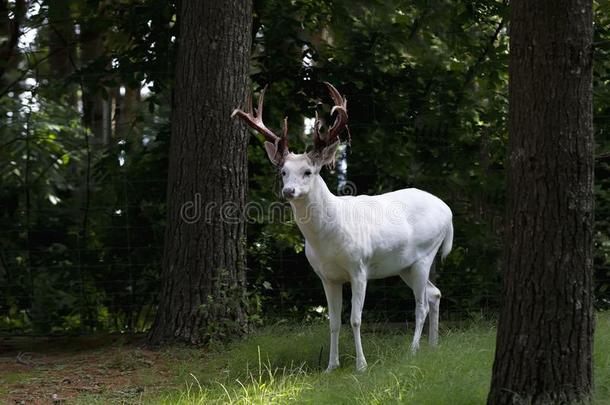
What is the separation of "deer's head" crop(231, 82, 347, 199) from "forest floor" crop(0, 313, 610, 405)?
122 cm

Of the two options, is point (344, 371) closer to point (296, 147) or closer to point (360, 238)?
point (360, 238)

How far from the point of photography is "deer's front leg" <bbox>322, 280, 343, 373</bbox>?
6.35 m

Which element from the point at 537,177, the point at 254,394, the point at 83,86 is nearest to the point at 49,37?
the point at 83,86

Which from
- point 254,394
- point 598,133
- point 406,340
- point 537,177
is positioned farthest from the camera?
point 598,133

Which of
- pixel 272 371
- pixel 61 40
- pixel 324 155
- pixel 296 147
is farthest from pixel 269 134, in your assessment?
pixel 61 40

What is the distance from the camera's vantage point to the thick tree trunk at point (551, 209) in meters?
4.35

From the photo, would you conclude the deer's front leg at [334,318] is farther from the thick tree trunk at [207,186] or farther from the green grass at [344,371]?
the thick tree trunk at [207,186]

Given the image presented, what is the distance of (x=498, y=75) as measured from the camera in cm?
866

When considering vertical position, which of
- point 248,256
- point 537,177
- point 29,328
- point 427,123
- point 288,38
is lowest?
point 29,328

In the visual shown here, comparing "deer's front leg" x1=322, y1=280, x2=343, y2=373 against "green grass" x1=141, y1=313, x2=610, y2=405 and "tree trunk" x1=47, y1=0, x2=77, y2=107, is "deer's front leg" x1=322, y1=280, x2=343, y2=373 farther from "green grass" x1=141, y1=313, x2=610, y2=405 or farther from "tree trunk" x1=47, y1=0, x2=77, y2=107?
"tree trunk" x1=47, y1=0, x2=77, y2=107

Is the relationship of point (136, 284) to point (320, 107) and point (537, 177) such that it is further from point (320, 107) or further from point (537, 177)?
point (537, 177)

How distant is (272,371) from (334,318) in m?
0.60

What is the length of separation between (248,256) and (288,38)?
2.12 metres

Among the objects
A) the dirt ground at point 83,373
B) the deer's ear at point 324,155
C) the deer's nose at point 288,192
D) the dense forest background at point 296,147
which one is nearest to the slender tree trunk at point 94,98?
the dense forest background at point 296,147
